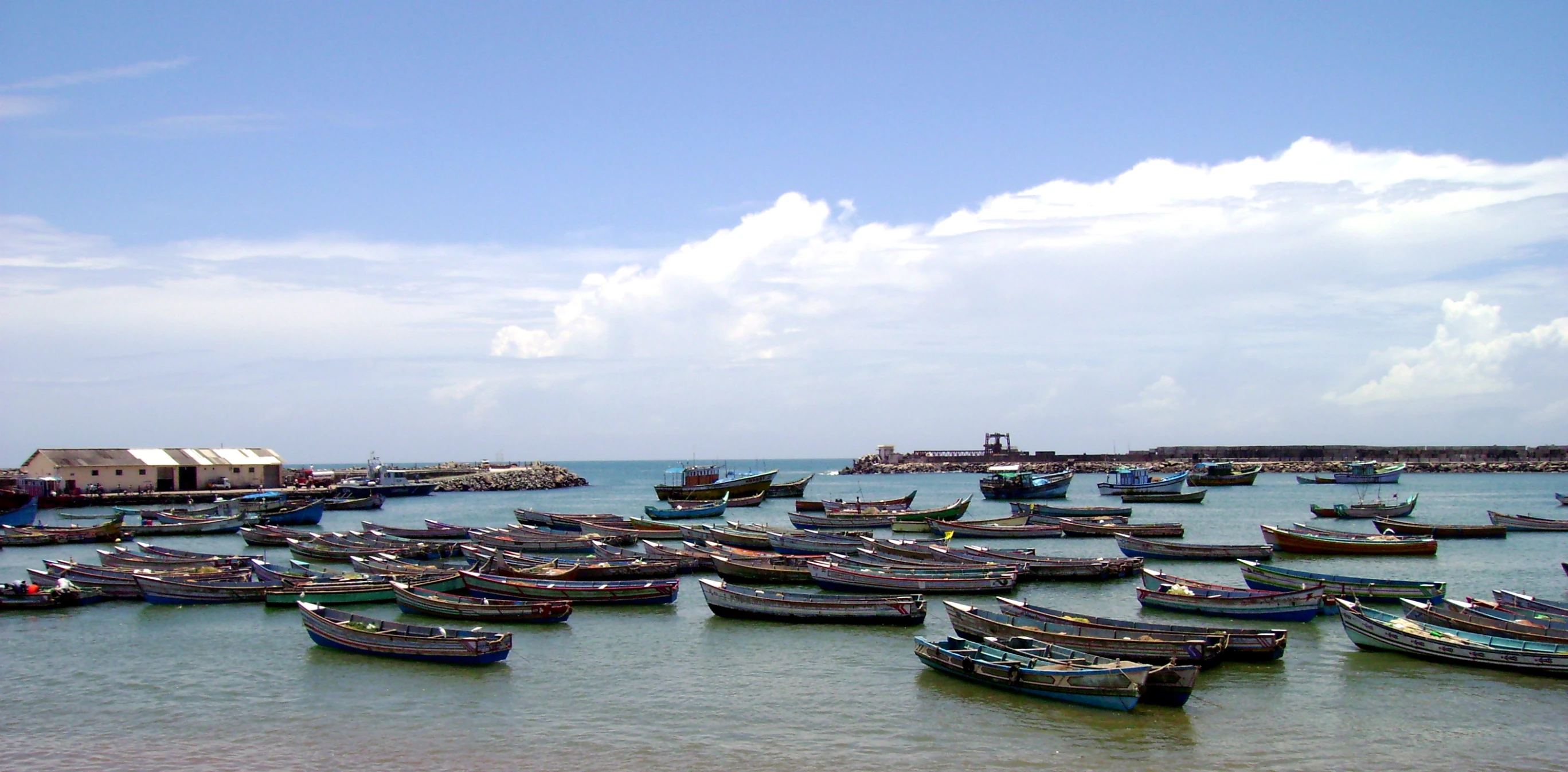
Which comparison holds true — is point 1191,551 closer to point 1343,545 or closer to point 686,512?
point 1343,545

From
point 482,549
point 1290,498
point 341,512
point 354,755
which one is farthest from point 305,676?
point 1290,498

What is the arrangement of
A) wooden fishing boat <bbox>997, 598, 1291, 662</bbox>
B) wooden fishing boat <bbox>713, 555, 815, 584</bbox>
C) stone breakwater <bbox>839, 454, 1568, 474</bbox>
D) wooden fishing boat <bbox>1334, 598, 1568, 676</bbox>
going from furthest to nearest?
stone breakwater <bbox>839, 454, 1568, 474</bbox>
wooden fishing boat <bbox>713, 555, 815, 584</bbox>
wooden fishing boat <bbox>997, 598, 1291, 662</bbox>
wooden fishing boat <bbox>1334, 598, 1568, 676</bbox>

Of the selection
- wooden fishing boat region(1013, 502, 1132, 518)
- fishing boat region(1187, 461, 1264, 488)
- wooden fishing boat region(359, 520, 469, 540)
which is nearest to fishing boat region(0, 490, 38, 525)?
wooden fishing boat region(359, 520, 469, 540)

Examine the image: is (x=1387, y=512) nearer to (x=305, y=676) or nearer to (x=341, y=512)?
(x=305, y=676)

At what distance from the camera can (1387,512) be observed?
63.8m

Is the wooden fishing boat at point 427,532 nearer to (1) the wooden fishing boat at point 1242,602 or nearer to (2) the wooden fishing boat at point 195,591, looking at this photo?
(2) the wooden fishing boat at point 195,591

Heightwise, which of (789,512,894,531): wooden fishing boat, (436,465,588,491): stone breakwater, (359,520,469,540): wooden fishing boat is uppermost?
(436,465,588,491): stone breakwater

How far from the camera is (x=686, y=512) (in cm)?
7012

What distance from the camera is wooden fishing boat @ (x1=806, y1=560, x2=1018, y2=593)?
3466 cm

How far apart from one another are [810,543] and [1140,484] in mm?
54029

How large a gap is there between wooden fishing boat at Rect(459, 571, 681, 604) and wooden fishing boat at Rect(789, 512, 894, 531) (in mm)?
26537

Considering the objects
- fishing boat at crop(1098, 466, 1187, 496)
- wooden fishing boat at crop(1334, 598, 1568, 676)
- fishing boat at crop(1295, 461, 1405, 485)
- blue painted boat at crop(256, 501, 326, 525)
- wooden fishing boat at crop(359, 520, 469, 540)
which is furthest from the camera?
fishing boat at crop(1295, 461, 1405, 485)

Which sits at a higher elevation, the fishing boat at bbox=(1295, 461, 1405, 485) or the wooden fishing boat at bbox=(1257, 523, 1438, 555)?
the fishing boat at bbox=(1295, 461, 1405, 485)

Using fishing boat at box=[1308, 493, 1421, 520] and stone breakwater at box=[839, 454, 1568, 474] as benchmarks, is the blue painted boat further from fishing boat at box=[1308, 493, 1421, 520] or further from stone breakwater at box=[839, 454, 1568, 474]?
stone breakwater at box=[839, 454, 1568, 474]
